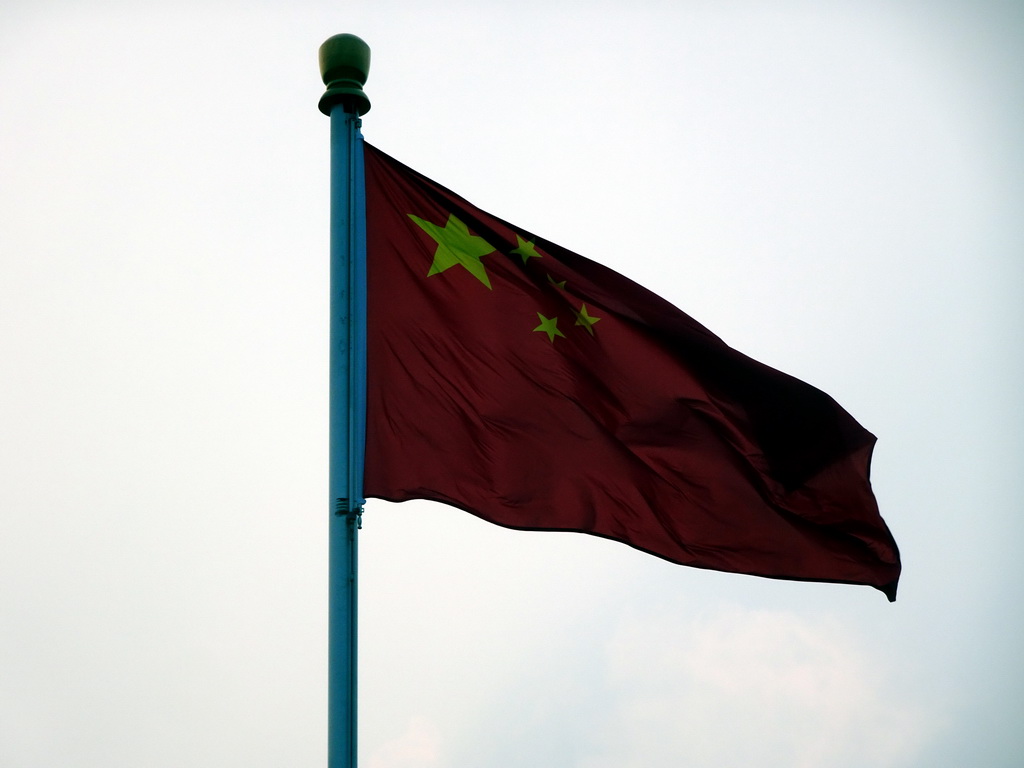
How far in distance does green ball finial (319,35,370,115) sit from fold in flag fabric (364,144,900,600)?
0.40 metres

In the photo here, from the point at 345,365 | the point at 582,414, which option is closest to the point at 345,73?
the point at 345,365

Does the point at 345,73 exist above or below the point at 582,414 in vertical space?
above

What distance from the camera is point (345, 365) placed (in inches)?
348

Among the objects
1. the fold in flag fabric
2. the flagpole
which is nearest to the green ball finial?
the flagpole

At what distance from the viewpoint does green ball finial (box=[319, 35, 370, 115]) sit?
977 cm

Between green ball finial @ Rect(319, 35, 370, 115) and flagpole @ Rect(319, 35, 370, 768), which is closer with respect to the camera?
flagpole @ Rect(319, 35, 370, 768)

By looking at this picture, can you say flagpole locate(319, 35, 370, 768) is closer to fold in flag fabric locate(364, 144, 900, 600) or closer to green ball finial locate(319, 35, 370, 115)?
green ball finial locate(319, 35, 370, 115)

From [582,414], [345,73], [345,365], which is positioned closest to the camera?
[345,365]

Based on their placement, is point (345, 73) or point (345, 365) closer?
point (345, 365)

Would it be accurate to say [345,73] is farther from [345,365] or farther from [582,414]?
[582,414]

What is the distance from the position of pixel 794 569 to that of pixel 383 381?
4.09 meters

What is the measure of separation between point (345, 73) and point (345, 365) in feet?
7.90

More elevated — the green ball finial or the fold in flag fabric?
the green ball finial

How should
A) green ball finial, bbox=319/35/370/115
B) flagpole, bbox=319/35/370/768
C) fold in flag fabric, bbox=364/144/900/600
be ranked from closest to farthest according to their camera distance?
flagpole, bbox=319/35/370/768, fold in flag fabric, bbox=364/144/900/600, green ball finial, bbox=319/35/370/115
